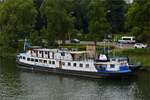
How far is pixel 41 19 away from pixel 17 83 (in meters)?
58.4

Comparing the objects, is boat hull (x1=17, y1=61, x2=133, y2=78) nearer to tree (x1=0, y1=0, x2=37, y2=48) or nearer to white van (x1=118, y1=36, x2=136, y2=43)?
tree (x1=0, y1=0, x2=37, y2=48)

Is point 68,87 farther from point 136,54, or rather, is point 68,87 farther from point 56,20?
point 56,20

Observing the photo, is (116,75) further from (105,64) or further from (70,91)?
(70,91)

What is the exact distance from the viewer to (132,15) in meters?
101

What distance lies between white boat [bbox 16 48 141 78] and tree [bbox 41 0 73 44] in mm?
18663

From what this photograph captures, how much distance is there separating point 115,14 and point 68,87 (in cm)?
6786

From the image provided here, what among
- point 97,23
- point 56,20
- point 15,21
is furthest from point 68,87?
point 15,21

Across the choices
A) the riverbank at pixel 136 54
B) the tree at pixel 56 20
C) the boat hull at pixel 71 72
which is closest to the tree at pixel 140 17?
the riverbank at pixel 136 54

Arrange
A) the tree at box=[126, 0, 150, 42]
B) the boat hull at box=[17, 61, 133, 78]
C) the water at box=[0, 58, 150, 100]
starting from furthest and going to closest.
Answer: the tree at box=[126, 0, 150, 42] < the boat hull at box=[17, 61, 133, 78] < the water at box=[0, 58, 150, 100]

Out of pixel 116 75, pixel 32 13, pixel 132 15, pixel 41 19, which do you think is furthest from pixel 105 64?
pixel 41 19

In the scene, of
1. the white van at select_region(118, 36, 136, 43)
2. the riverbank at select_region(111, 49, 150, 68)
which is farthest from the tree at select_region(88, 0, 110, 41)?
the riverbank at select_region(111, 49, 150, 68)

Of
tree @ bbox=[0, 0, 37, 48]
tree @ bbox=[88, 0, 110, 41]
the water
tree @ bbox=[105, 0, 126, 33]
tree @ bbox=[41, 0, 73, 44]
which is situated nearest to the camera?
the water

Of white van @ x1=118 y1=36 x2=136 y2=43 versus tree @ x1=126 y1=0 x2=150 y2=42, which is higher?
tree @ x1=126 y1=0 x2=150 y2=42

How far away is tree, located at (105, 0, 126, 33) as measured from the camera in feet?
464
